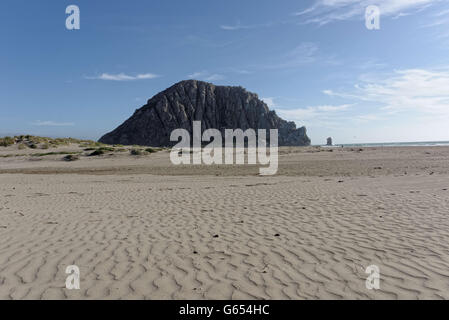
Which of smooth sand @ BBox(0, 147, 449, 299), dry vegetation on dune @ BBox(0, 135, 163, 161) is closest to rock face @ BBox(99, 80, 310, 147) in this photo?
dry vegetation on dune @ BBox(0, 135, 163, 161)

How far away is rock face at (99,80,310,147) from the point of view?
94.0 m

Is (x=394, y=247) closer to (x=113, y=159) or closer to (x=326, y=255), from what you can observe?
(x=326, y=255)

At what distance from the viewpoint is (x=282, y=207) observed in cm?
965

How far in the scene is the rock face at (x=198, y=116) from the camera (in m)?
94.0

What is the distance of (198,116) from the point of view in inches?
3957

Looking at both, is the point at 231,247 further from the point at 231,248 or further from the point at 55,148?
the point at 55,148

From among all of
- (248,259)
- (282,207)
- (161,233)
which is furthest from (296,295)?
(282,207)

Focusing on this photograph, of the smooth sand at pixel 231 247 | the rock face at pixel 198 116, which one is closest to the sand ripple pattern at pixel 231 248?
the smooth sand at pixel 231 247

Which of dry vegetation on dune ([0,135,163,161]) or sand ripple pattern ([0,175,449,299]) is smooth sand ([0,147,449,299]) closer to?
sand ripple pattern ([0,175,449,299])

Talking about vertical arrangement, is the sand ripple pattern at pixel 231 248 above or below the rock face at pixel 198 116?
below

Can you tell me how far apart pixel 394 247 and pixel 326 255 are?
160 cm

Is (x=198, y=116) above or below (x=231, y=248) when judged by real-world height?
above

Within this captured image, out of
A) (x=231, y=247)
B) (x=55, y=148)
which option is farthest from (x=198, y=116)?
(x=231, y=247)

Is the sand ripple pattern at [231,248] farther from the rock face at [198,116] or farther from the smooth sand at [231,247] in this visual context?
the rock face at [198,116]
